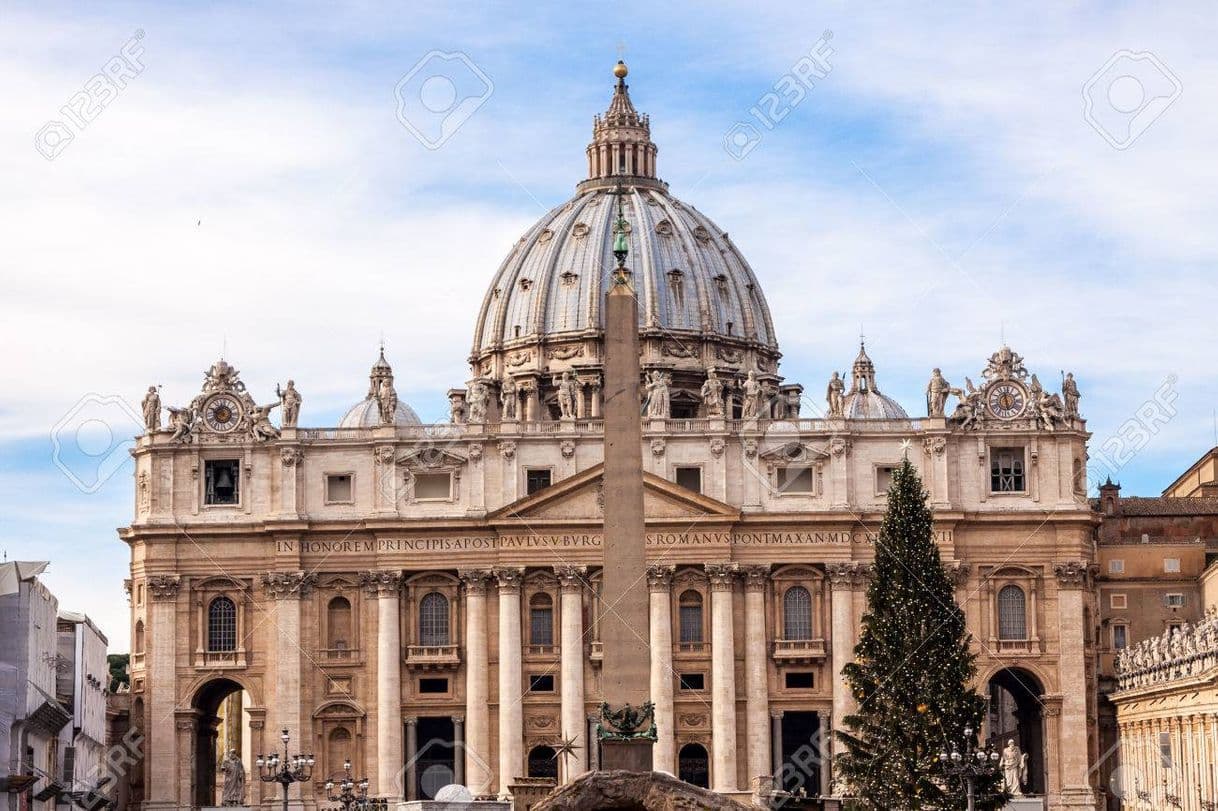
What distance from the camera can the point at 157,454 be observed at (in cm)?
11956

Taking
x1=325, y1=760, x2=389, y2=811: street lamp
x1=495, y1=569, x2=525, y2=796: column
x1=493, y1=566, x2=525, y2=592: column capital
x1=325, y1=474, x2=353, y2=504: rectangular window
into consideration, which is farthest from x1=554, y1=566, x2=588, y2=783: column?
x1=325, y1=474, x2=353, y2=504: rectangular window

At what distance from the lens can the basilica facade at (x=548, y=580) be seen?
117 meters

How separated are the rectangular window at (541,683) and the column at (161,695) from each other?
15.8 metres

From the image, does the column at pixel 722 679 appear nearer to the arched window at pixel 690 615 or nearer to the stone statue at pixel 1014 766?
the arched window at pixel 690 615

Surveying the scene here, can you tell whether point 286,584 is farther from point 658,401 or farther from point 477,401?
point 658,401

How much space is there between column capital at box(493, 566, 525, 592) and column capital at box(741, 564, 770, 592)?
9.95 metres

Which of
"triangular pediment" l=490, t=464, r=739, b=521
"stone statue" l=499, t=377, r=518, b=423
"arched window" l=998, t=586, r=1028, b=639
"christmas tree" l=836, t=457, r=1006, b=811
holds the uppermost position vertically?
"stone statue" l=499, t=377, r=518, b=423

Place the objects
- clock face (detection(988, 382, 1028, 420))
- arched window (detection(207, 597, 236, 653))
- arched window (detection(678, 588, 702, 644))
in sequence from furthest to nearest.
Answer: clock face (detection(988, 382, 1028, 420))
arched window (detection(207, 597, 236, 653))
arched window (detection(678, 588, 702, 644))

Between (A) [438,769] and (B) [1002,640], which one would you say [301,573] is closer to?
(A) [438,769]

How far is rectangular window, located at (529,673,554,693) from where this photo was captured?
4628 inches

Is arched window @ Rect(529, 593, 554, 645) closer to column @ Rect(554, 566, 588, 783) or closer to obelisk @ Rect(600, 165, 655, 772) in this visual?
column @ Rect(554, 566, 588, 783)

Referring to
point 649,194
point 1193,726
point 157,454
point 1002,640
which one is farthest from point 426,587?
point 649,194

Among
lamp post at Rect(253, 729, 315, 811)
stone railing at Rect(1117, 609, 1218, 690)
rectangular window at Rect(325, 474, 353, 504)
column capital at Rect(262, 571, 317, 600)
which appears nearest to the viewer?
lamp post at Rect(253, 729, 315, 811)

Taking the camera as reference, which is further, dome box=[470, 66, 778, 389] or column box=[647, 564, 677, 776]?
dome box=[470, 66, 778, 389]
